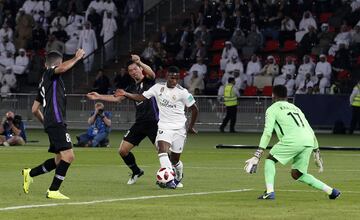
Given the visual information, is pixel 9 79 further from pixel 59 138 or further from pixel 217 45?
pixel 59 138

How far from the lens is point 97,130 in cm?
3344

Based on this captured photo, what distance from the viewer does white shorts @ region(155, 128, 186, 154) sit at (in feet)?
64.2

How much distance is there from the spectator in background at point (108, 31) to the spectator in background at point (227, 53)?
6.61 metres

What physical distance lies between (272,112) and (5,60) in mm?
34783

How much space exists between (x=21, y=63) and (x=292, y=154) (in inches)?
1347

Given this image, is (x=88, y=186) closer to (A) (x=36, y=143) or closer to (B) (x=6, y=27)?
(A) (x=36, y=143)

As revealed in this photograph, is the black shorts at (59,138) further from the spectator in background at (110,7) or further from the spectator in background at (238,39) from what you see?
the spectator in background at (110,7)

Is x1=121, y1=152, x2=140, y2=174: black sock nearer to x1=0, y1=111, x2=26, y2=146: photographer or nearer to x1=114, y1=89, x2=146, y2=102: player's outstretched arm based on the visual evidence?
x1=114, y1=89, x2=146, y2=102: player's outstretched arm

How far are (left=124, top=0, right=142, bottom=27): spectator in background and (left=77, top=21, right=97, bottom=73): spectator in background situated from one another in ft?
6.75

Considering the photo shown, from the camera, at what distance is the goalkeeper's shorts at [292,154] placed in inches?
672

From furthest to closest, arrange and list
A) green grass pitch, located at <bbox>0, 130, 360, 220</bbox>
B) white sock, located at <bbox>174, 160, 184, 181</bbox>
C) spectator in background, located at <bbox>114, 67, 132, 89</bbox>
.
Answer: spectator in background, located at <bbox>114, 67, 132, 89</bbox>
white sock, located at <bbox>174, 160, 184, 181</bbox>
green grass pitch, located at <bbox>0, 130, 360, 220</bbox>

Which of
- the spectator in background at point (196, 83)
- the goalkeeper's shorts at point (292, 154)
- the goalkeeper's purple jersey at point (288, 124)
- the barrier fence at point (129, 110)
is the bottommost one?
the barrier fence at point (129, 110)

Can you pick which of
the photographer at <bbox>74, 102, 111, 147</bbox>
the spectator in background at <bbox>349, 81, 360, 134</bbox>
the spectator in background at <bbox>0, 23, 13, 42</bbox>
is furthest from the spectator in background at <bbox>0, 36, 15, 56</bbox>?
the photographer at <bbox>74, 102, 111, 147</bbox>

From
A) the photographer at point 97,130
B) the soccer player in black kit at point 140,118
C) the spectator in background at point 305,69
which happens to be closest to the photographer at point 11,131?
the photographer at point 97,130
